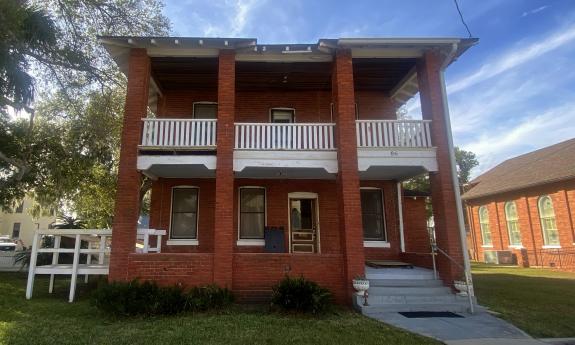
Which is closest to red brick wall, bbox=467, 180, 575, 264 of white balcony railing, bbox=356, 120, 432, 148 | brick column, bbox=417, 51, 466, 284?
brick column, bbox=417, 51, 466, 284

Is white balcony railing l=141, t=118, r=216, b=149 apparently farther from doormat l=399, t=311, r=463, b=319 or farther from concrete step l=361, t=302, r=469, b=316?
doormat l=399, t=311, r=463, b=319

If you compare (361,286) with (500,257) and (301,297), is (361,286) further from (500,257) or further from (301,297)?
(500,257)

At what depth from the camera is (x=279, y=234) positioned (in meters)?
12.2

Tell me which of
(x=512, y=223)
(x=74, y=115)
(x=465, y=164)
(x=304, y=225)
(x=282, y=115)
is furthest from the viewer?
(x=465, y=164)

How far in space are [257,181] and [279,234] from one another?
205cm

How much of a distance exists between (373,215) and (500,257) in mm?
17331

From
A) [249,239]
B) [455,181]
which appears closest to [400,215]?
[455,181]

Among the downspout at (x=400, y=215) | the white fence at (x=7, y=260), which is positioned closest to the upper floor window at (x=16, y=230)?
the white fence at (x=7, y=260)

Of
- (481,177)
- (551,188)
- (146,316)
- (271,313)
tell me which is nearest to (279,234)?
(271,313)

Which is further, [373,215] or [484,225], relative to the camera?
[484,225]

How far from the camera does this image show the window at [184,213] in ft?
41.2

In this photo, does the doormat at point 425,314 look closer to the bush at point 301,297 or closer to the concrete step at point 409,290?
the concrete step at point 409,290

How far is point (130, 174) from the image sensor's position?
995 centimetres

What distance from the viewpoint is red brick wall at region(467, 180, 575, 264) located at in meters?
20.0
